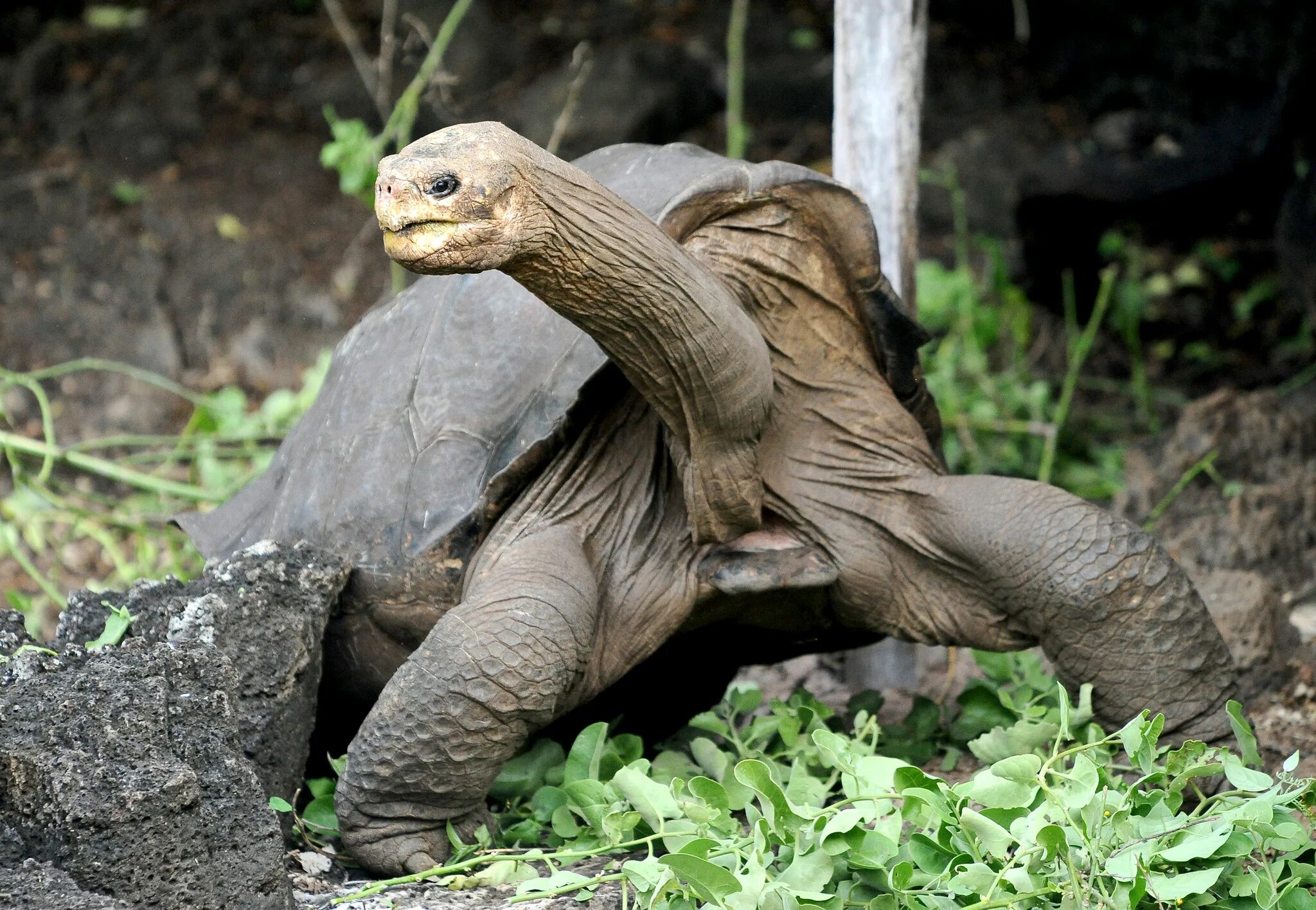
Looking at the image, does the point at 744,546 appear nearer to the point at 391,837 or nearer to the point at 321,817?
the point at 391,837

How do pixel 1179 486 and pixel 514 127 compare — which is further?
pixel 514 127

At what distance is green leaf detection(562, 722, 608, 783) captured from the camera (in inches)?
113

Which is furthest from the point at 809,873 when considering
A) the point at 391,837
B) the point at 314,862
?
the point at 314,862

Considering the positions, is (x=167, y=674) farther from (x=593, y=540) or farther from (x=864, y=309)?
(x=864, y=309)

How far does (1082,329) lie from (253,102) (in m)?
4.04

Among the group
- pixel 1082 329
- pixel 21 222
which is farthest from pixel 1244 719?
pixel 21 222

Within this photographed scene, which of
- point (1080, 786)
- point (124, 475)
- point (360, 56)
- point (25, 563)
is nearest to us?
point (1080, 786)

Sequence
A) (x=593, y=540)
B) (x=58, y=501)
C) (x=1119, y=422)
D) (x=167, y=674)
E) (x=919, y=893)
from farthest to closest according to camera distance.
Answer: (x=1119, y=422), (x=58, y=501), (x=593, y=540), (x=167, y=674), (x=919, y=893)

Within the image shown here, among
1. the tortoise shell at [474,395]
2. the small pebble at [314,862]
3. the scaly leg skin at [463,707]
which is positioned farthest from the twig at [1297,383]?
the small pebble at [314,862]

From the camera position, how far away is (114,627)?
2.78m

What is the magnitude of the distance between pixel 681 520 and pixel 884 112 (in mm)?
1499

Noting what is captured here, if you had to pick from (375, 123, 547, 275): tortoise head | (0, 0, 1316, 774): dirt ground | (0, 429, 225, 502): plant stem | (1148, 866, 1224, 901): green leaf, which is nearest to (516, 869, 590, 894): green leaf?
(1148, 866, 1224, 901): green leaf

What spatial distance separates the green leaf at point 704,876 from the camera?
221cm

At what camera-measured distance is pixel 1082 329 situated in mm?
6391
